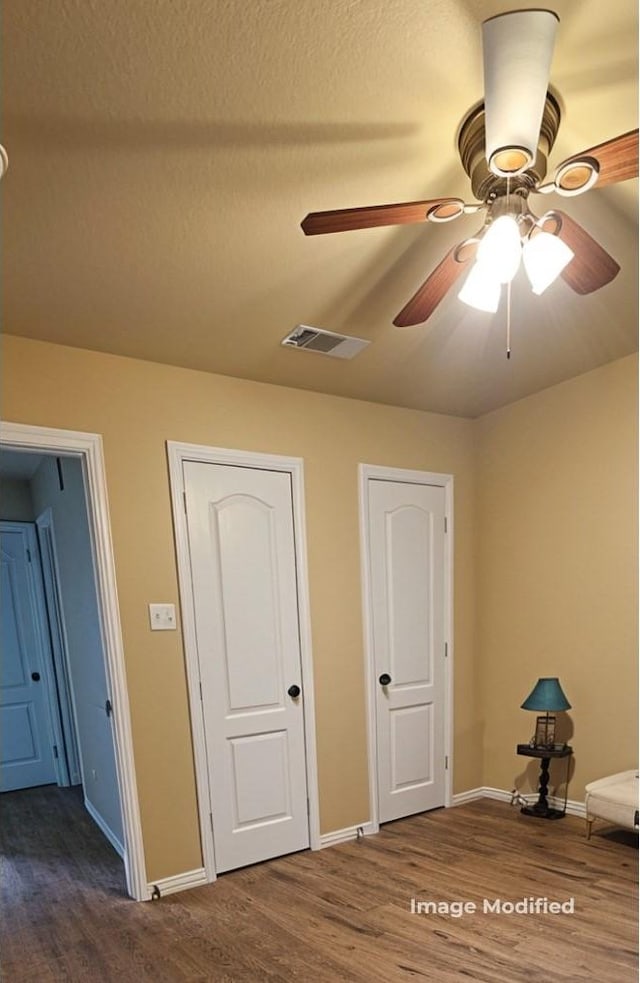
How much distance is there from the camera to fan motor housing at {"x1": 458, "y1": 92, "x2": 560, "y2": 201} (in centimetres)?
133

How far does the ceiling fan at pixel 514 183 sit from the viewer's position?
106 cm

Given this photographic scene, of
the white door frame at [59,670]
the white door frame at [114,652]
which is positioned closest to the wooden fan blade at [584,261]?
the white door frame at [114,652]

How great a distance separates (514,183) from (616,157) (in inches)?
10.6

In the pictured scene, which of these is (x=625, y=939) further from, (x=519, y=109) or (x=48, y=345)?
(x=48, y=345)

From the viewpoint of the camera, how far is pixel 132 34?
3.78ft

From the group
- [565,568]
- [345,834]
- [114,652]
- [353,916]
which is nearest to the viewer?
[353,916]

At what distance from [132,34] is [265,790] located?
310 centimetres

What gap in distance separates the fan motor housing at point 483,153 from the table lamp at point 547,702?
2.78 metres

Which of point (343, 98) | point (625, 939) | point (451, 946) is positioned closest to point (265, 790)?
point (451, 946)

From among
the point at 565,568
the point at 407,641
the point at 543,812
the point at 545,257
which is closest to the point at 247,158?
the point at 545,257

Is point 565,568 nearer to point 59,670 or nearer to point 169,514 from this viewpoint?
point 169,514

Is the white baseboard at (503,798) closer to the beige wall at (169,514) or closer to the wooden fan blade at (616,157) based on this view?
the beige wall at (169,514)

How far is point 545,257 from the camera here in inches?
52.6

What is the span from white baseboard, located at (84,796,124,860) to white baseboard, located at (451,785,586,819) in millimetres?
2114
